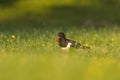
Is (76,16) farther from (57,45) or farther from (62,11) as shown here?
(57,45)

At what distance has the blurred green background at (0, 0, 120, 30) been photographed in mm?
32625

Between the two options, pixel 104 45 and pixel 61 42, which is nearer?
pixel 61 42

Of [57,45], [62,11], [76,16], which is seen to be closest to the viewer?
[57,45]

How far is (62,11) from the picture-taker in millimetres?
35125

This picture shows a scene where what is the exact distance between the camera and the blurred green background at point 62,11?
3262 cm

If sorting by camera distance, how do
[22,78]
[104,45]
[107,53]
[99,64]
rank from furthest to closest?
[104,45] < [107,53] < [99,64] < [22,78]

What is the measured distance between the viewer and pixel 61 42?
1534 cm

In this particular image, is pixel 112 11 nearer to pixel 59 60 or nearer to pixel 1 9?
pixel 1 9

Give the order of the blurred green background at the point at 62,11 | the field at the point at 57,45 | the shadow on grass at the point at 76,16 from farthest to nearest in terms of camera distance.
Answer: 1. the blurred green background at the point at 62,11
2. the shadow on grass at the point at 76,16
3. the field at the point at 57,45

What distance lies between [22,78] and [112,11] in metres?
26.4

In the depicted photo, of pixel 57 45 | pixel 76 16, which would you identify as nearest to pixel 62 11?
pixel 76 16

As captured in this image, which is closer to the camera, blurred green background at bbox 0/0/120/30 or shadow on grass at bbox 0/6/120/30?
shadow on grass at bbox 0/6/120/30

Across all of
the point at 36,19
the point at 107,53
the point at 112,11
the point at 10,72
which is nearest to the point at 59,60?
the point at 10,72

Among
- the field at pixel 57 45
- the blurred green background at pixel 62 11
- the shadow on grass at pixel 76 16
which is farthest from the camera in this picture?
the blurred green background at pixel 62 11
